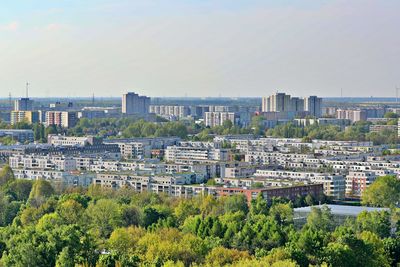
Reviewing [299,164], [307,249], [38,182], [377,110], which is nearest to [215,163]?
[299,164]

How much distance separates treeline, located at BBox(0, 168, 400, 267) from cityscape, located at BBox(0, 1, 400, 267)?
0.06 feet

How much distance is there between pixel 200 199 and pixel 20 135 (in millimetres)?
16633

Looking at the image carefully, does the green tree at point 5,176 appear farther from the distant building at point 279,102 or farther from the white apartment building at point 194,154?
the distant building at point 279,102

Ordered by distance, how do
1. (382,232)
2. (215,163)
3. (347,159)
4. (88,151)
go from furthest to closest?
1. (88,151)
2. (347,159)
3. (215,163)
4. (382,232)

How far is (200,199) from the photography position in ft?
50.4

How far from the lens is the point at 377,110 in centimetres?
5009

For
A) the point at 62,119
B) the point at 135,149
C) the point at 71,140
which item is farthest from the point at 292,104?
the point at 135,149

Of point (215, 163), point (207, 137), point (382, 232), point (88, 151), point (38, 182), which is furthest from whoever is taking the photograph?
point (207, 137)

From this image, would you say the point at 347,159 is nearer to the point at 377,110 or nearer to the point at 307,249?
the point at 307,249

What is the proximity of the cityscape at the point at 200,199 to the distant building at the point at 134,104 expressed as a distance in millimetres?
14214

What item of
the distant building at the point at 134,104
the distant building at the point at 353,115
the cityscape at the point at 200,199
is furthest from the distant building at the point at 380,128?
the distant building at the point at 134,104

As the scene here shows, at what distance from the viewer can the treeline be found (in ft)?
32.4

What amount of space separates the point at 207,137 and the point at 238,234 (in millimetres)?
19842

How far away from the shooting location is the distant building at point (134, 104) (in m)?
48.2
